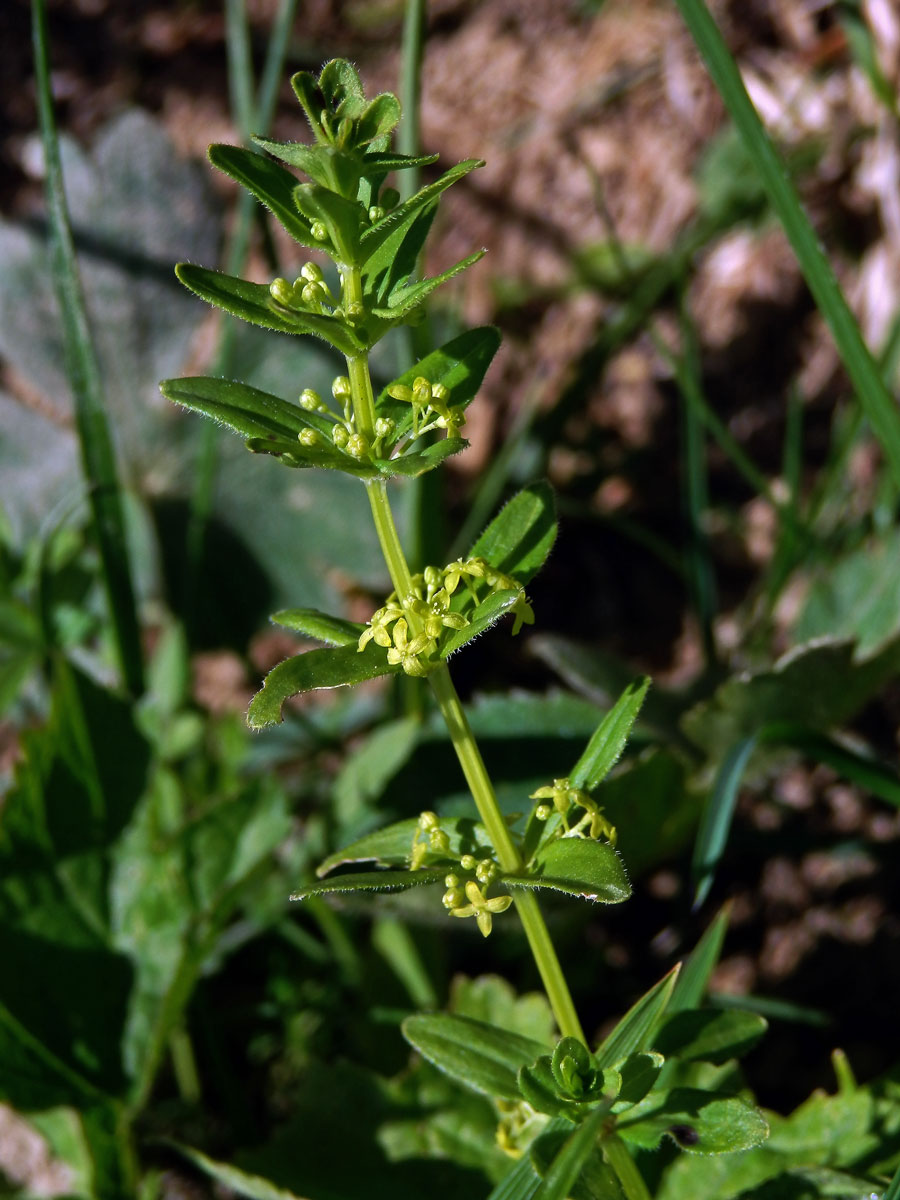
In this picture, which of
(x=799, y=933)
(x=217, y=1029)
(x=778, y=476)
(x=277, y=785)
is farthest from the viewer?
(x=778, y=476)

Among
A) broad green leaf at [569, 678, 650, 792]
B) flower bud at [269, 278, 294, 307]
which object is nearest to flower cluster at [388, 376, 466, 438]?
flower bud at [269, 278, 294, 307]

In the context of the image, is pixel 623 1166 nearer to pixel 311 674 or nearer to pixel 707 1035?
pixel 707 1035

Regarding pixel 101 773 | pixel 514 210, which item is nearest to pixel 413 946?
pixel 101 773

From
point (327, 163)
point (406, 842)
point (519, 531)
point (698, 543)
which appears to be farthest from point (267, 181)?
point (698, 543)

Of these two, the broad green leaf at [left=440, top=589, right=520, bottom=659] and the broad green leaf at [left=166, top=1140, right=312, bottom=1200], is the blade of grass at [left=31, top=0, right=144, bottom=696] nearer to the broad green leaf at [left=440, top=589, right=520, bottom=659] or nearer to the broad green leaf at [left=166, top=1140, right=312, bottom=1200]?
the broad green leaf at [left=166, top=1140, right=312, bottom=1200]

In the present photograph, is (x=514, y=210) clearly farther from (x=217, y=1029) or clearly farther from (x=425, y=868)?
(x=425, y=868)

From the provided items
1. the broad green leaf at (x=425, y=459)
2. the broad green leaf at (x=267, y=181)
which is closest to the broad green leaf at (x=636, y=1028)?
the broad green leaf at (x=425, y=459)

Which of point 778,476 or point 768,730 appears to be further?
point 778,476
